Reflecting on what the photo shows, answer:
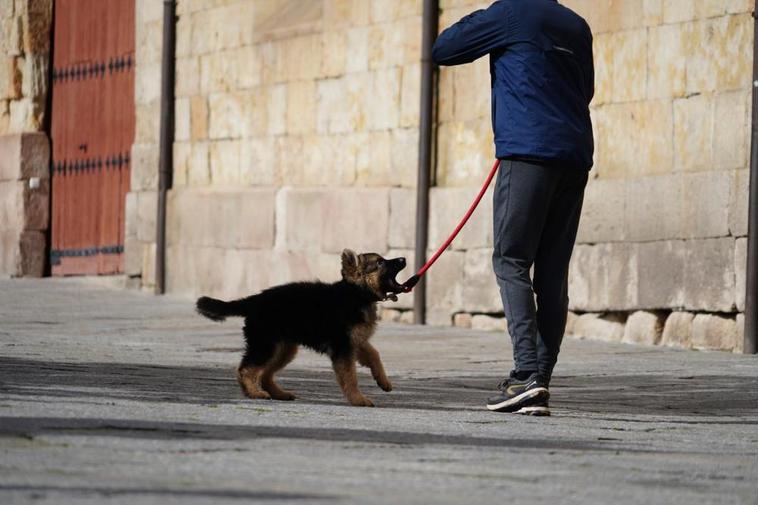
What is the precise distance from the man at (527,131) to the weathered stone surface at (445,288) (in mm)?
5606

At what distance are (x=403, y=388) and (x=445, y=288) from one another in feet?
15.6

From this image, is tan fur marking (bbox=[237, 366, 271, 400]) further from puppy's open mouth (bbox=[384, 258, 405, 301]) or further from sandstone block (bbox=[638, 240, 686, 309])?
sandstone block (bbox=[638, 240, 686, 309])

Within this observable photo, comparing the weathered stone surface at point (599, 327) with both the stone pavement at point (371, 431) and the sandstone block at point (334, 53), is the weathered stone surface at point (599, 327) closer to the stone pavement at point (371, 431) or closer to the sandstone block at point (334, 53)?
the stone pavement at point (371, 431)

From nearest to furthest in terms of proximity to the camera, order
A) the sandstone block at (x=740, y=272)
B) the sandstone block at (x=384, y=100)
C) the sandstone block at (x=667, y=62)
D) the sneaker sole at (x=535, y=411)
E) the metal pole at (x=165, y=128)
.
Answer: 1. the sneaker sole at (x=535, y=411)
2. the sandstone block at (x=740, y=272)
3. the sandstone block at (x=667, y=62)
4. the sandstone block at (x=384, y=100)
5. the metal pole at (x=165, y=128)

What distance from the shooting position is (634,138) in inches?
445

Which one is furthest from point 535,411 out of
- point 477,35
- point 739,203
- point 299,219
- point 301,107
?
point 301,107

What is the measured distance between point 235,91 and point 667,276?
18.4ft

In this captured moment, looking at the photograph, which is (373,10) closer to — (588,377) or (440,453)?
(588,377)

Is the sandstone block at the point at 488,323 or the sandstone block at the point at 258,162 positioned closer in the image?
the sandstone block at the point at 488,323

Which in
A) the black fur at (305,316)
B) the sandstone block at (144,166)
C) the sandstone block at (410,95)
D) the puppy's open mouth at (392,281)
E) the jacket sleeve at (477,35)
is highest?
the sandstone block at (410,95)

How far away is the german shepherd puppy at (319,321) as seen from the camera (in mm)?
6938

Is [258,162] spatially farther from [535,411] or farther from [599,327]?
[535,411]

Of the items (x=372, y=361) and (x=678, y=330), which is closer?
(x=372, y=361)

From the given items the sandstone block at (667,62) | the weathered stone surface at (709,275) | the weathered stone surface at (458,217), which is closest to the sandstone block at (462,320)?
the weathered stone surface at (458,217)
